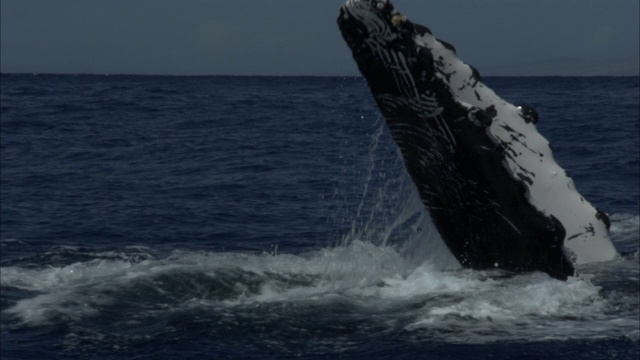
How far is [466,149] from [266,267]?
3.08 meters

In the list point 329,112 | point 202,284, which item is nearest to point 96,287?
point 202,284

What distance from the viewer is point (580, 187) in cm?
1977

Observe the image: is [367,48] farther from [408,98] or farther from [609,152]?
[609,152]

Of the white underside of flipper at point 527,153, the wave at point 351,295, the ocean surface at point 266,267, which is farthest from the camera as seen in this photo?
the wave at point 351,295

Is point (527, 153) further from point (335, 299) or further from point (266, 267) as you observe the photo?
point (266, 267)

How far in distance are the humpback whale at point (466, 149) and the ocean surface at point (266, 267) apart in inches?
10.0

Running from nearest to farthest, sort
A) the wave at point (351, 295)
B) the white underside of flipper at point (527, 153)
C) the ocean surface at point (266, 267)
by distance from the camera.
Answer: the ocean surface at point (266, 267) → the white underside of flipper at point (527, 153) → the wave at point (351, 295)

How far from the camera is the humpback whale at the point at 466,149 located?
29.1 feet

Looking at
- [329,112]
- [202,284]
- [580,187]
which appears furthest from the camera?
[329,112]

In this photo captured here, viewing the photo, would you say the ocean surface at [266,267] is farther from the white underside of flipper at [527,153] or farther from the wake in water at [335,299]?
the white underside of flipper at [527,153]

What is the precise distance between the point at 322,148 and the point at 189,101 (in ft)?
68.3

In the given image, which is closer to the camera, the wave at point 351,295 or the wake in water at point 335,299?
the wake in water at point 335,299

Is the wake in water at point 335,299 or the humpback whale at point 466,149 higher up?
the humpback whale at point 466,149

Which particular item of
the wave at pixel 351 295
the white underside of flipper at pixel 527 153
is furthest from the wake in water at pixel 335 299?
the white underside of flipper at pixel 527 153
